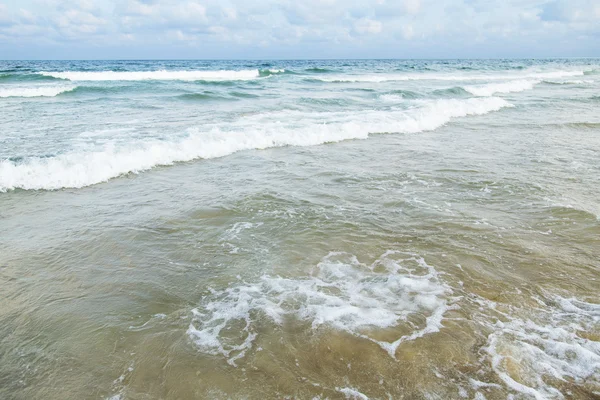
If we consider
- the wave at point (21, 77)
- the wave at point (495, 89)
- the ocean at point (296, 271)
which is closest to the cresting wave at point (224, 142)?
the ocean at point (296, 271)

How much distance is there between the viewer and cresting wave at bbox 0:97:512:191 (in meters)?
8.31

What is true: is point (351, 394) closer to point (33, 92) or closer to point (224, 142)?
point (224, 142)

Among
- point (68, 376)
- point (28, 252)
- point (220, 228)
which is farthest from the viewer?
point (220, 228)

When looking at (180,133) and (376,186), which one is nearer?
(376,186)

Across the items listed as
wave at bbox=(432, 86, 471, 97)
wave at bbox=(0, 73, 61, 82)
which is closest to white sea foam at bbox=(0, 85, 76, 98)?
wave at bbox=(0, 73, 61, 82)

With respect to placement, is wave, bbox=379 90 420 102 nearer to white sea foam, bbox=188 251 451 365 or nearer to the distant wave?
the distant wave

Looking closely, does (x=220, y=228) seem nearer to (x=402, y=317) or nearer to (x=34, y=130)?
(x=402, y=317)

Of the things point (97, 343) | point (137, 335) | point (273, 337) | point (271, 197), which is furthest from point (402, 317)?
point (271, 197)

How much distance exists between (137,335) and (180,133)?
9.40 meters

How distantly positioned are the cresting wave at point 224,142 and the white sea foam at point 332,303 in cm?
581

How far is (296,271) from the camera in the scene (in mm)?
4820

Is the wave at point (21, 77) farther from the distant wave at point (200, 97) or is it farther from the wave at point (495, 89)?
the wave at point (495, 89)

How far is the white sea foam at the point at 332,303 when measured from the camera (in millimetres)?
3701

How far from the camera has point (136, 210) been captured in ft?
22.2
